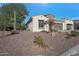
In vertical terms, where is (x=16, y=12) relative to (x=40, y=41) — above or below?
above

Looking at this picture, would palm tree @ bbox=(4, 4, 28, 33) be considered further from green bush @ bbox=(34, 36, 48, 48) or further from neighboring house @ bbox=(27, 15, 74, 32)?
green bush @ bbox=(34, 36, 48, 48)

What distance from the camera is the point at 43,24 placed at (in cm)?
604

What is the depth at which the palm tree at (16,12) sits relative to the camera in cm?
603

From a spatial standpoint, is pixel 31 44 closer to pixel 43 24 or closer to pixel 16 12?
pixel 43 24

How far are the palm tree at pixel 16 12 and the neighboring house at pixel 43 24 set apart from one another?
0.34 feet

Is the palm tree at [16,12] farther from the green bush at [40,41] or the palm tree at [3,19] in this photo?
the green bush at [40,41]

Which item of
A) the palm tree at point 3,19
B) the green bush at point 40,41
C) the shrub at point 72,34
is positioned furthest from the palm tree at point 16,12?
the shrub at point 72,34

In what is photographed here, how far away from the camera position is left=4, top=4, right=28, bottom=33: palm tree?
6.03 meters

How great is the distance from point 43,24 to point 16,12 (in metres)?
0.33

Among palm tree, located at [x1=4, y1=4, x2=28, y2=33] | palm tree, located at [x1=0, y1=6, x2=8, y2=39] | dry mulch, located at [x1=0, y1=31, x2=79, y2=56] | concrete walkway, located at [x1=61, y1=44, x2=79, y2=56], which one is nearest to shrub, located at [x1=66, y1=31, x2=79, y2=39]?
dry mulch, located at [x1=0, y1=31, x2=79, y2=56]

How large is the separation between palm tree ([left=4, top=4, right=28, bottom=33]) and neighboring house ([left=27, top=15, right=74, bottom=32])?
0.10 m

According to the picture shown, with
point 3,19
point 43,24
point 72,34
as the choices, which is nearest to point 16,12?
point 3,19

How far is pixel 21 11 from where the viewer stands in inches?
239

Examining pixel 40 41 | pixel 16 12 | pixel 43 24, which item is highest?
pixel 16 12
